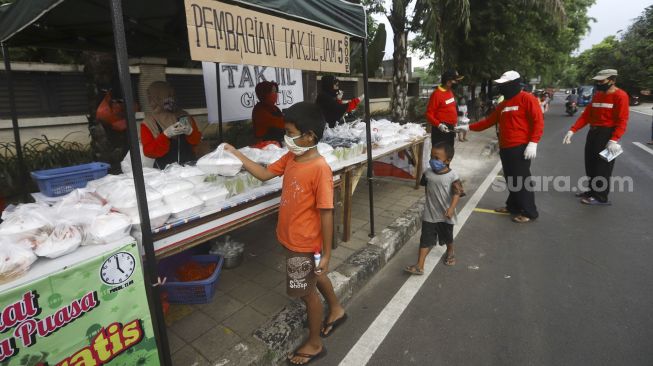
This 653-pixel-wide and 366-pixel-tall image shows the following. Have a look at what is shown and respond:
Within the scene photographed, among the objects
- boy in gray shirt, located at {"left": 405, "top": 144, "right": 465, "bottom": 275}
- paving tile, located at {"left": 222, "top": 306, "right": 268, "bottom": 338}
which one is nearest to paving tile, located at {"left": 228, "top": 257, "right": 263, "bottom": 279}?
paving tile, located at {"left": 222, "top": 306, "right": 268, "bottom": 338}

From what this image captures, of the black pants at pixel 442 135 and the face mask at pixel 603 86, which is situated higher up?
the face mask at pixel 603 86

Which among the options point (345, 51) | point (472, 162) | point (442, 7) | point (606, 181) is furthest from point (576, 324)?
point (442, 7)

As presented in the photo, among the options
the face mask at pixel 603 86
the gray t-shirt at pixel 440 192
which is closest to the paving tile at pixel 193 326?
the gray t-shirt at pixel 440 192

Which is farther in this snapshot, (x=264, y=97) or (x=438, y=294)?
(x=264, y=97)

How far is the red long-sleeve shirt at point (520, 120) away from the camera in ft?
14.7

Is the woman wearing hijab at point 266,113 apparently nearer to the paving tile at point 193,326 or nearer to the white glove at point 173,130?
the white glove at point 173,130

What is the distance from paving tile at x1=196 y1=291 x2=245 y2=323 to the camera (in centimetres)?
273

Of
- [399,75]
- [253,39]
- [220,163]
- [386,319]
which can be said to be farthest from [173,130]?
[399,75]

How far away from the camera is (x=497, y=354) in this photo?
239 centimetres

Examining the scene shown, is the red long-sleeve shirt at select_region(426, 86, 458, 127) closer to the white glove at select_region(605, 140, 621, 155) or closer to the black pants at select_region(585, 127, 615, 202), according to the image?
the black pants at select_region(585, 127, 615, 202)

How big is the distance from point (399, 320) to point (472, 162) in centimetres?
673

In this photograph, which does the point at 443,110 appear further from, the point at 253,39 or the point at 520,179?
the point at 253,39

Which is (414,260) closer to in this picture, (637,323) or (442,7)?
(637,323)

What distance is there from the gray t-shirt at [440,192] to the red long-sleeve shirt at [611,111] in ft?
11.6
